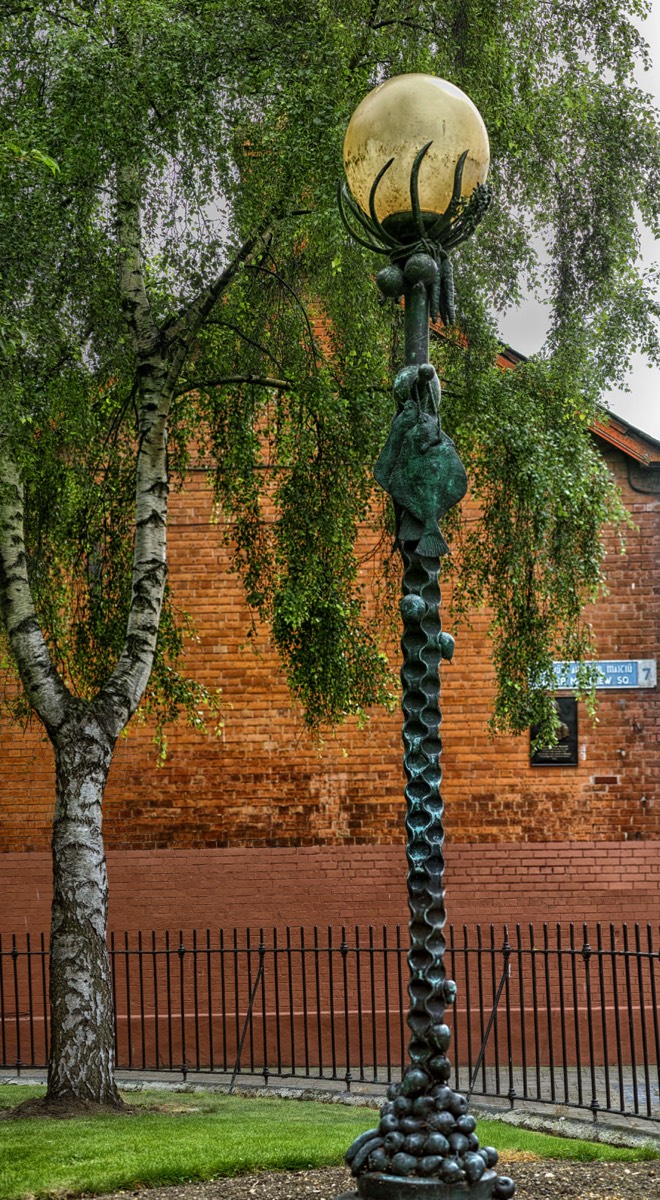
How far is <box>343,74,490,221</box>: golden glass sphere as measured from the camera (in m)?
4.98

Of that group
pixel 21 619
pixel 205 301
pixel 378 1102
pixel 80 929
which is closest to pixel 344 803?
pixel 378 1102

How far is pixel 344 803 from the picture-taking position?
14.4 metres

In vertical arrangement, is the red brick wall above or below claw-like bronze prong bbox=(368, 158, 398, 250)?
below

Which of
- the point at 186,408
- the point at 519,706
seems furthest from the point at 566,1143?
the point at 186,408

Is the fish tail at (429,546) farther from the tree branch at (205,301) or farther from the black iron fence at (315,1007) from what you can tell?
the black iron fence at (315,1007)

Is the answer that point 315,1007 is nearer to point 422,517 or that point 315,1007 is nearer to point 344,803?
point 344,803

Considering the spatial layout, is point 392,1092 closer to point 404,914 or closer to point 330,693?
point 330,693

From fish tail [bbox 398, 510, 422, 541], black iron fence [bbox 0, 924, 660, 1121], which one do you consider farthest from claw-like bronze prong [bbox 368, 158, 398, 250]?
black iron fence [bbox 0, 924, 660, 1121]

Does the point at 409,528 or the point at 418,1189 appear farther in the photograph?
the point at 409,528

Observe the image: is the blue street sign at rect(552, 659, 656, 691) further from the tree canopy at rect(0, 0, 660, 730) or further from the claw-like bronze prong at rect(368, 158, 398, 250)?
the claw-like bronze prong at rect(368, 158, 398, 250)

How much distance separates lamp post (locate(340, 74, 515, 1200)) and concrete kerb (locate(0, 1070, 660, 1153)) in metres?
4.81

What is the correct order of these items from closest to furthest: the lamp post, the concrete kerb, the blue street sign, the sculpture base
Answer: the sculpture base
the lamp post
the concrete kerb
the blue street sign

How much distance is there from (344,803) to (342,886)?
877 mm

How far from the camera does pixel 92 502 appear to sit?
11852mm
